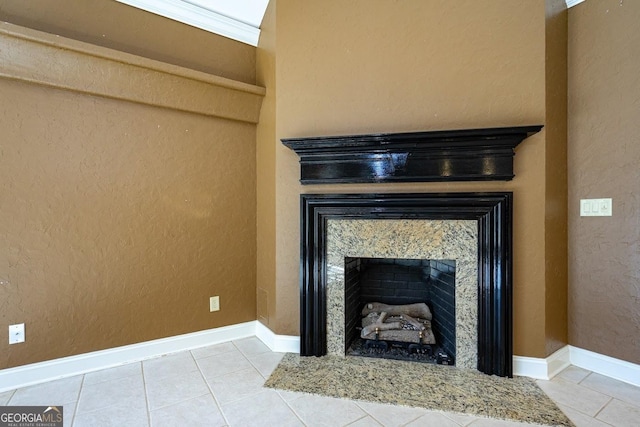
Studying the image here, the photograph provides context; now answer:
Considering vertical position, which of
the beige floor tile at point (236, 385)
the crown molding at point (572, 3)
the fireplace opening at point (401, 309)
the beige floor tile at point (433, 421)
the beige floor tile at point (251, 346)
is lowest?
the beige floor tile at point (433, 421)

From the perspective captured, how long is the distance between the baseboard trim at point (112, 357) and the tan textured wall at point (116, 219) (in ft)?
0.16

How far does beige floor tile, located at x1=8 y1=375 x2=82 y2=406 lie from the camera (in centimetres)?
176

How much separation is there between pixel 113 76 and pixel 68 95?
303mm

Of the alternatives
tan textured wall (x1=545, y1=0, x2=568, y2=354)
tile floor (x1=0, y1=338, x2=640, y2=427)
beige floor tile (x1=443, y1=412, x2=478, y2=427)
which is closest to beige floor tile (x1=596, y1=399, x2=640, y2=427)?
tile floor (x1=0, y1=338, x2=640, y2=427)

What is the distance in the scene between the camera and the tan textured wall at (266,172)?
245 centimetres

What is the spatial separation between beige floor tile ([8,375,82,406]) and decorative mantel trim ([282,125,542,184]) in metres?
1.96

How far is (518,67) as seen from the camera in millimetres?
1985

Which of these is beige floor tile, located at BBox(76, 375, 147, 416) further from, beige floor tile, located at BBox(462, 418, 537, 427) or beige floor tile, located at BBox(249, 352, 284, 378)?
beige floor tile, located at BBox(462, 418, 537, 427)

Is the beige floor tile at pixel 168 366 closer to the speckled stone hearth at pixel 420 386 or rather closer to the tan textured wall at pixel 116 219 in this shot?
the tan textured wall at pixel 116 219

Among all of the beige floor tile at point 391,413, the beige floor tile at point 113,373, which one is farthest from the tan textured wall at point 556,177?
the beige floor tile at point 113,373

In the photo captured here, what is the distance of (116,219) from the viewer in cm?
219

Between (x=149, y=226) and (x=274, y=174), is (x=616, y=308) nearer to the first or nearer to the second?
(x=274, y=174)

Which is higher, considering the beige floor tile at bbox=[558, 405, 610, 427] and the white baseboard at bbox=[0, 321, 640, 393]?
the white baseboard at bbox=[0, 321, 640, 393]

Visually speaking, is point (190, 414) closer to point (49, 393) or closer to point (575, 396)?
point (49, 393)
